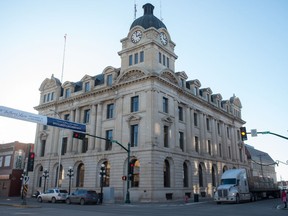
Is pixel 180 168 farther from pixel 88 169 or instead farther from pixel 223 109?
pixel 223 109

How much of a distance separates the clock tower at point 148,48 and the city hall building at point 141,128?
150mm

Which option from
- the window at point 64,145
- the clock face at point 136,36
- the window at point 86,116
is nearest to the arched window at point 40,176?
the window at point 64,145

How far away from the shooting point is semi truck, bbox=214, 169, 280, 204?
30.6m

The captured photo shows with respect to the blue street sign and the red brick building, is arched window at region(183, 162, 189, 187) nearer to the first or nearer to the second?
the blue street sign

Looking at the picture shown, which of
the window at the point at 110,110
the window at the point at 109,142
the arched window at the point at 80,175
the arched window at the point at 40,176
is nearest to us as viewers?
the window at the point at 109,142

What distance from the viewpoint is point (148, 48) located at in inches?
1594

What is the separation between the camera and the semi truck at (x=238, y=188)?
30.6 metres

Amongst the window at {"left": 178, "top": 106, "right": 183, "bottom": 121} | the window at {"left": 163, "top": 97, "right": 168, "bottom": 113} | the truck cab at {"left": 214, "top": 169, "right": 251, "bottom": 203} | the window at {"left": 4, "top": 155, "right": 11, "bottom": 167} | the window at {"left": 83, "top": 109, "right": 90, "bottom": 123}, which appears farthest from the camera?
the window at {"left": 4, "top": 155, "right": 11, "bottom": 167}

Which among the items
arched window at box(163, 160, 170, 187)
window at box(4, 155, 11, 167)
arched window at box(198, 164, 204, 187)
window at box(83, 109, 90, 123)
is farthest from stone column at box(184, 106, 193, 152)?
window at box(4, 155, 11, 167)

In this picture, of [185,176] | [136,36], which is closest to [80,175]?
[185,176]

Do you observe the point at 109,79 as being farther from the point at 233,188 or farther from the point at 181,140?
the point at 233,188

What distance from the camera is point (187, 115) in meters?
44.7

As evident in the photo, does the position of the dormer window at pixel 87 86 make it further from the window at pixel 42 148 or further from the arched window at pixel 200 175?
the arched window at pixel 200 175

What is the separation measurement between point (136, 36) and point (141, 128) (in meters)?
14.9
